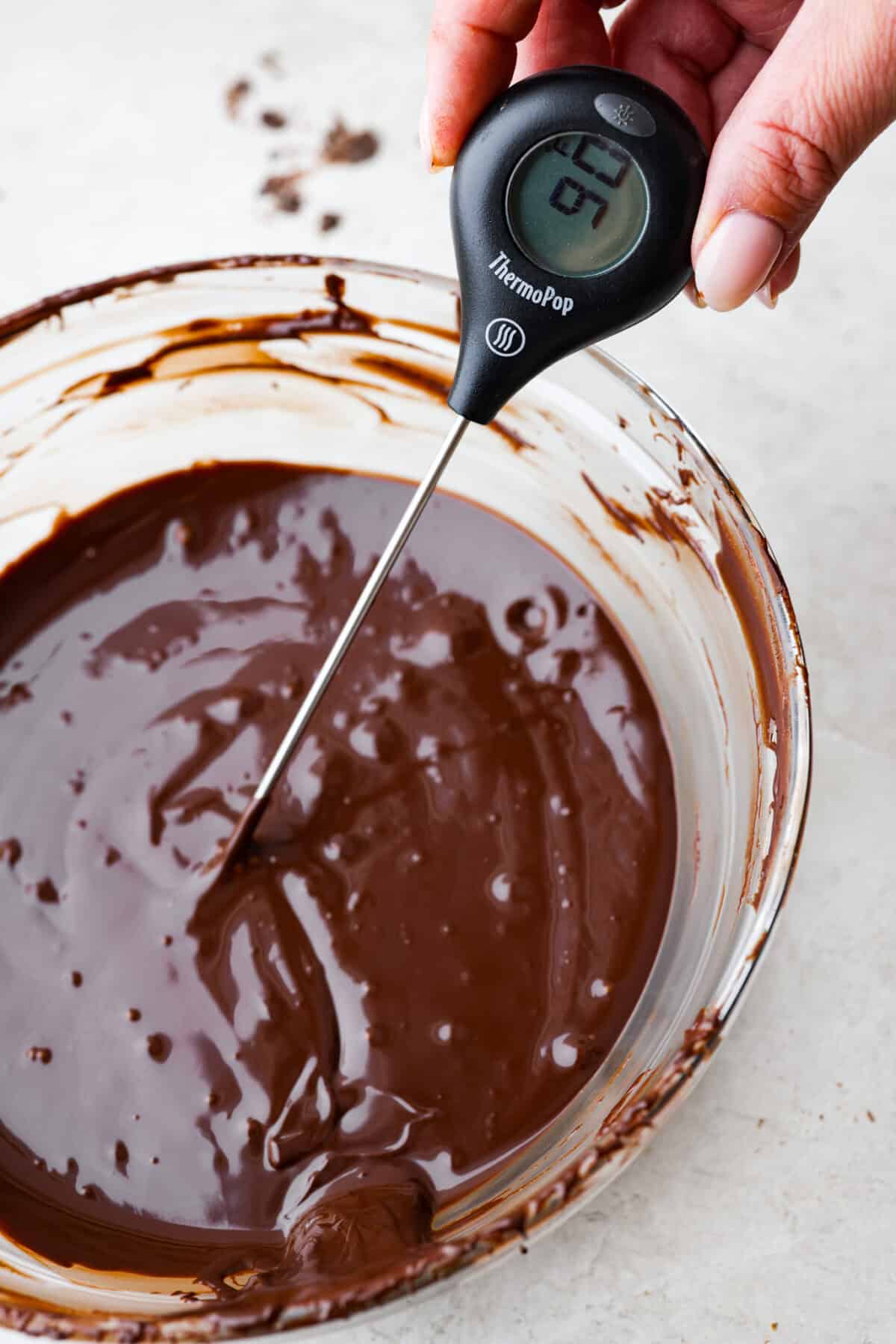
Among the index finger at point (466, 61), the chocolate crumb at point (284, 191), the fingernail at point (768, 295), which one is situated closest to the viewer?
the index finger at point (466, 61)

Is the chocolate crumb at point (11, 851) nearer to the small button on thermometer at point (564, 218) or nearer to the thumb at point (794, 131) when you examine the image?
the small button on thermometer at point (564, 218)

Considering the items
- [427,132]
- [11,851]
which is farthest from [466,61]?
[11,851]

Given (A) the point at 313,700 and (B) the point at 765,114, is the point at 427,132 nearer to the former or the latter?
(B) the point at 765,114

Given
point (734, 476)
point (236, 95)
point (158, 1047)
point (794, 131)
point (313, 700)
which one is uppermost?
point (236, 95)

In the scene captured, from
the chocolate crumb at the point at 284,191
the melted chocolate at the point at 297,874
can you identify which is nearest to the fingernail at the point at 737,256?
the melted chocolate at the point at 297,874

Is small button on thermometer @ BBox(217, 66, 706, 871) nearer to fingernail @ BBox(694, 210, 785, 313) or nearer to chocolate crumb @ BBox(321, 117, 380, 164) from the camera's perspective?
fingernail @ BBox(694, 210, 785, 313)

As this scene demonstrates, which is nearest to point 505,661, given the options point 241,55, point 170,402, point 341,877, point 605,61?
point 341,877
